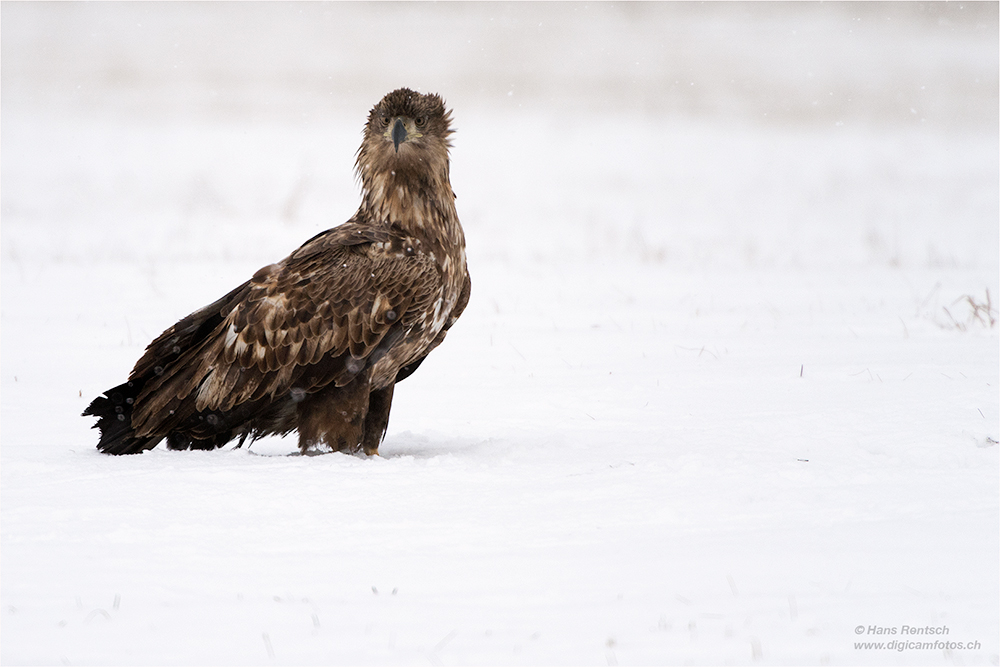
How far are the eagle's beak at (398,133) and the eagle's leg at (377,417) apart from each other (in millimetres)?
1315

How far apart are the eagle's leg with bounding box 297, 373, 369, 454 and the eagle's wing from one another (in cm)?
9

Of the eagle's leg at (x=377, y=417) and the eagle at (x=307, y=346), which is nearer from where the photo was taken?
the eagle at (x=307, y=346)

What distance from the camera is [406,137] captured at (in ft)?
17.3

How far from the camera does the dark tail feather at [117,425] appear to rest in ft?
16.3

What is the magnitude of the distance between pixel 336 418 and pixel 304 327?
1.60 feet

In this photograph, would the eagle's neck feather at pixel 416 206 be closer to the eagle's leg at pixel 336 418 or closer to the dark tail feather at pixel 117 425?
the eagle's leg at pixel 336 418

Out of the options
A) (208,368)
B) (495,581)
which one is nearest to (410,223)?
(208,368)

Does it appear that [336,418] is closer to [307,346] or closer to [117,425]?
[307,346]

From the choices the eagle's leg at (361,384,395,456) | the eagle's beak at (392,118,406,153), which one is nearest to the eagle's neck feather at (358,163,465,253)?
the eagle's beak at (392,118,406,153)

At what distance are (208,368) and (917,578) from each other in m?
3.41

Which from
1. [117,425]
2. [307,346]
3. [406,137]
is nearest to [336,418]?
[307,346]

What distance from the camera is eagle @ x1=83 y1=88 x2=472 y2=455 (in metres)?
4.82

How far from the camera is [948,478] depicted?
13.7 ft

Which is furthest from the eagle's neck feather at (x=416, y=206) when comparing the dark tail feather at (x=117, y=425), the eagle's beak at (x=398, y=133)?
the dark tail feather at (x=117, y=425)
